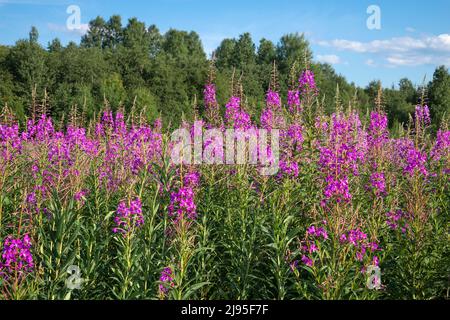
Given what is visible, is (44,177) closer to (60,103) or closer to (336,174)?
(336,174)

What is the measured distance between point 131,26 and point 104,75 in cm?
5718

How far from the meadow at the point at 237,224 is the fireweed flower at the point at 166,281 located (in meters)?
0.02

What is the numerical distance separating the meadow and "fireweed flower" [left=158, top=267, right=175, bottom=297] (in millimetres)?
22

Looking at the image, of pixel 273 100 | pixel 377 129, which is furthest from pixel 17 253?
pixel 377 129

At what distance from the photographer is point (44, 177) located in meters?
6.89

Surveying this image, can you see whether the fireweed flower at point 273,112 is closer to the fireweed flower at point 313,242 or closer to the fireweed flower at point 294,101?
the fireweed flower at point 294,101

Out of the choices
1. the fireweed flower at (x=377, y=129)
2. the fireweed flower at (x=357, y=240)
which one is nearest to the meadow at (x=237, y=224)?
the fireweed flower at (x=357, y=240)

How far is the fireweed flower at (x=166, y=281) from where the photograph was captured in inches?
181

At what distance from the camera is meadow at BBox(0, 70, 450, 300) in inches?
195

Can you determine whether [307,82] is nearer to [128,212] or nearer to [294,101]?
[294,101]

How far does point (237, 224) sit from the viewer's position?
6.26 m

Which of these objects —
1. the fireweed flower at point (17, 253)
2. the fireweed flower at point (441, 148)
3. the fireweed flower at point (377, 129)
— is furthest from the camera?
the fireweed flower at point (377, 129)
